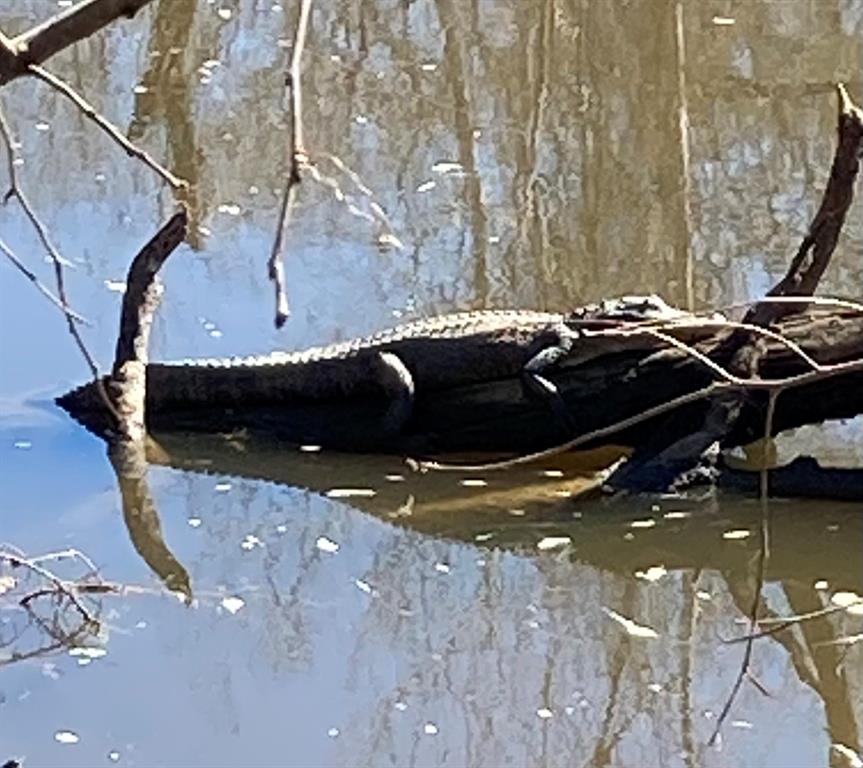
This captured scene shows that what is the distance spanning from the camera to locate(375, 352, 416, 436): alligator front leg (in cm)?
730

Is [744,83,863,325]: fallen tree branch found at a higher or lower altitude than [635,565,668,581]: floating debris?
higher

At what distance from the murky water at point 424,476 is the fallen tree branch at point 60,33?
322 mm

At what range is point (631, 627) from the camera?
6.03 meters

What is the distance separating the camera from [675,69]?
12.4 metres

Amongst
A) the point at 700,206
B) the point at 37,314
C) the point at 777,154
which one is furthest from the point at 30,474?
the point at 777,154

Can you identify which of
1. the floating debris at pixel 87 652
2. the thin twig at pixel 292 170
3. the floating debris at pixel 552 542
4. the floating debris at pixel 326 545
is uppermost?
the thin twig at pixel 292 170

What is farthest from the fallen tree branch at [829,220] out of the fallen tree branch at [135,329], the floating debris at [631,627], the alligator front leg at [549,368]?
the fallen tree branch at [135,329]

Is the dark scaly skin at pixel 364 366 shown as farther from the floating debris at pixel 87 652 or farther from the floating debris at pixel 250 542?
the floating debris at pixel 87 652

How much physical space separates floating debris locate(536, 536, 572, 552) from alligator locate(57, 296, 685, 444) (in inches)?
26.9

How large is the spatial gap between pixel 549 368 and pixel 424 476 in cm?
58

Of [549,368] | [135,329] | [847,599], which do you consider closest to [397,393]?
[549,368]

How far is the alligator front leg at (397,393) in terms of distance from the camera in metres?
7.30

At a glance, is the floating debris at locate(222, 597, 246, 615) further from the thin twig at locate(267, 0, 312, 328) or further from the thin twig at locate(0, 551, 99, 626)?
the thin twig at locate(267, 0, 312, 328)

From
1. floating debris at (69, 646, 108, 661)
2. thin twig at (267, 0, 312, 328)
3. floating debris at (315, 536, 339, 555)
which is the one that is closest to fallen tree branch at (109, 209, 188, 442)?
floating debris at (315, 536, 339, 555)
